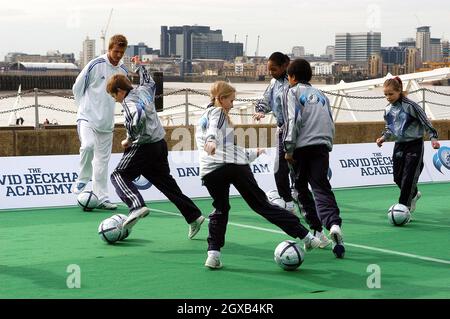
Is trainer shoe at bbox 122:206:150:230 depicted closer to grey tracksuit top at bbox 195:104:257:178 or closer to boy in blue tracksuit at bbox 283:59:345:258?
grey tracksuit top at bbox 195:104:257:178

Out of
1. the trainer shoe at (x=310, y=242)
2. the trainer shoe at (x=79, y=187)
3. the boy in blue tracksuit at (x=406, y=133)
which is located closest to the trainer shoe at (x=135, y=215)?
the trainer shoe at (x=310, y=242)

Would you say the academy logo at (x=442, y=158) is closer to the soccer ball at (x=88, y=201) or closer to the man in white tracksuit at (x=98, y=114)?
the man in white tracksuit at (x=98, y=114)

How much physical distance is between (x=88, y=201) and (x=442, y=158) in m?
7.90

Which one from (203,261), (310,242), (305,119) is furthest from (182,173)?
(310,242)

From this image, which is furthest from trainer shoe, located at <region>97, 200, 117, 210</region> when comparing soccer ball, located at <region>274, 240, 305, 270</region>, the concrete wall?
soccer ball, located at <region>274, 240, 305, 270</region>

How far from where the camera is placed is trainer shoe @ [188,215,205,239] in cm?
1102

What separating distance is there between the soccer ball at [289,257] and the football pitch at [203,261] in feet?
0.27

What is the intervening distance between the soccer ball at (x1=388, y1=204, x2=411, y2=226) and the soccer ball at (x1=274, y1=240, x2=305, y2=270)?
3.42m

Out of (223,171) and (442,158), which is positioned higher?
(223,171)

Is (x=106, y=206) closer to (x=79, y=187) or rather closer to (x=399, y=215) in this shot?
(x=79, y=187)

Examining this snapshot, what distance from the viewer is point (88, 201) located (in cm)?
1385

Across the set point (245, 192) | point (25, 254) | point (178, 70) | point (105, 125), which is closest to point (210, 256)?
point (245, 192)
